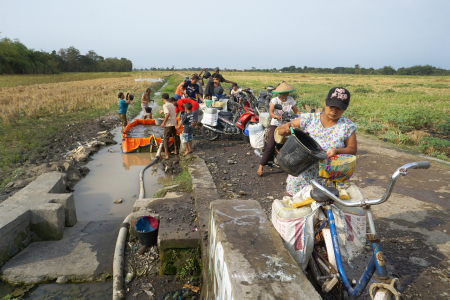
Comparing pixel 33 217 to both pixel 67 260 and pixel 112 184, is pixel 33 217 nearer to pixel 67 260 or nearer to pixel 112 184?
pixel 67 260

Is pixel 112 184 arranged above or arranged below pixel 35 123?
below

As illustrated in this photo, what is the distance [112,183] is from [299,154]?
561cm

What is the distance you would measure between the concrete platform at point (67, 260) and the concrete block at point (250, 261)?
2025 mm

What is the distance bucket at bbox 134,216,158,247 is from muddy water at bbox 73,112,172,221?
1.46m

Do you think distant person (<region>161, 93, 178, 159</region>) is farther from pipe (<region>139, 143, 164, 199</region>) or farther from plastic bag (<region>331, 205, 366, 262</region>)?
plastic bag (<region>331, 205, 366, 262</region>)

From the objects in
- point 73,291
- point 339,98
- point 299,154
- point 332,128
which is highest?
point 339,98

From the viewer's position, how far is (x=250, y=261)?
1.80 meters

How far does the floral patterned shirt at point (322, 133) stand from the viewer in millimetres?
2531

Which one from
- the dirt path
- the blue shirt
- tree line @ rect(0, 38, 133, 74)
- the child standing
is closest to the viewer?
the dirt path

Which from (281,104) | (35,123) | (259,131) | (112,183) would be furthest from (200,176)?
(35,123)

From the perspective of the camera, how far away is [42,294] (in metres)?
3.28

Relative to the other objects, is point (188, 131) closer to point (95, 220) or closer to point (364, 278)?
point (95, 220)

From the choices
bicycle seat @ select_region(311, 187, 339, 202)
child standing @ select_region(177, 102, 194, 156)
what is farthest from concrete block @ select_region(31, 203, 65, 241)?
bicycle seat @ select_region(311, 187, 339, 202)

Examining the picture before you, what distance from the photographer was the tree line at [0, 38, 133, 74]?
4538 centimetres
